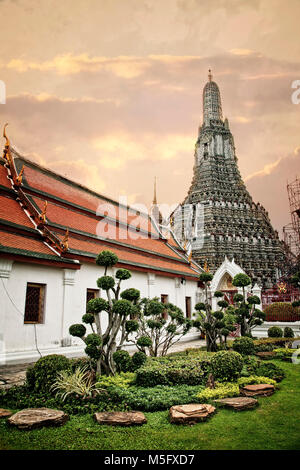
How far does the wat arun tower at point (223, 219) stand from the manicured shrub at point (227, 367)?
3036 centimetres

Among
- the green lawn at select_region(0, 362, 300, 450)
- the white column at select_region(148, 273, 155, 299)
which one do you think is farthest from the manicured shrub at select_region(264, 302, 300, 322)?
the green lawn at select_region(0, 362, 300, 450)

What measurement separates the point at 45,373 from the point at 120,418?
2393mm

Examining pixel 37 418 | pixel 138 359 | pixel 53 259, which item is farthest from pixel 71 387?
pixel 53 259

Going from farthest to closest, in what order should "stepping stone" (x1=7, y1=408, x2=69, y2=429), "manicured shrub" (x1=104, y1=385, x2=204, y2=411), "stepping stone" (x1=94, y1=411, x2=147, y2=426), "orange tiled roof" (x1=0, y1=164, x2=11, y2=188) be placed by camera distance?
"orange tiled roof" (x1=0, y1=164, x2=11, y2=188)
"manicured shrub" (x1=104, y1=385, x2=204, y2=411)
"stepping stone" (x1=94, y1=411, x2=147, y2=426)
"stepping stone" (x1=7, y1=408, x2=69, y2=429)

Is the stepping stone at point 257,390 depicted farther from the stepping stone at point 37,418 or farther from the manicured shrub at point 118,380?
the stepping stone at point 37,418

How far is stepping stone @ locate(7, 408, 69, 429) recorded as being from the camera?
15.8ft

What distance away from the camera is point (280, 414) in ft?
18.1

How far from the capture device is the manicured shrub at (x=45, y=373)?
262 inches

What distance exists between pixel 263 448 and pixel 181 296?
1458cm

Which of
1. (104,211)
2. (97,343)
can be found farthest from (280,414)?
(104,211)

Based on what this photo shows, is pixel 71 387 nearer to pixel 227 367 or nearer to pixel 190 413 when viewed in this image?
pixel 190 413

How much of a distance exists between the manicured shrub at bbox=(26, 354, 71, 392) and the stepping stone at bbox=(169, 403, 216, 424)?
8.83 feet

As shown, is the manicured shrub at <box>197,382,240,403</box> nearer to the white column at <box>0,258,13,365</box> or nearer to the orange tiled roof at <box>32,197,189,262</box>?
the white column at <box>0,258,13,365</box>

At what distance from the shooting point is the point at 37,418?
501cm
